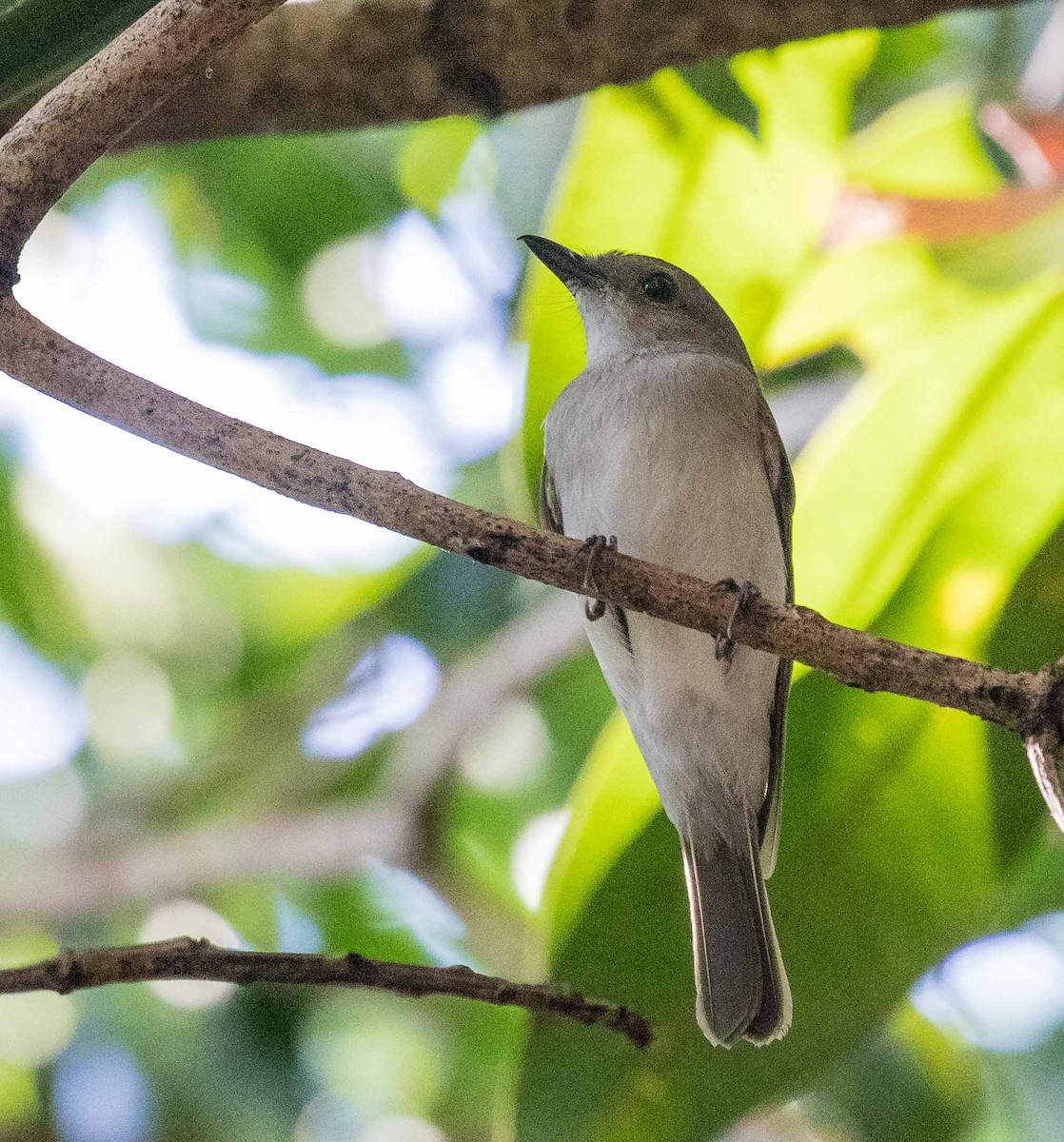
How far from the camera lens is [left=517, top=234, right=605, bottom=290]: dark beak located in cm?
299

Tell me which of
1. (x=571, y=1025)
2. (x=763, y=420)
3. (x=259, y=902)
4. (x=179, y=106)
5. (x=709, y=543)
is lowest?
(x=571, y=1025)

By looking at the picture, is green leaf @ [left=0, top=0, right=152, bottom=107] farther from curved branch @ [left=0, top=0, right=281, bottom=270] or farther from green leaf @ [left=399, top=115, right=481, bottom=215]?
green leaf @ [left=399, top=115, right=481, bottom=215]

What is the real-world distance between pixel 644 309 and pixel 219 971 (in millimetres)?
2088

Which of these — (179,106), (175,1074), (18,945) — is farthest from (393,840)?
(179,106)

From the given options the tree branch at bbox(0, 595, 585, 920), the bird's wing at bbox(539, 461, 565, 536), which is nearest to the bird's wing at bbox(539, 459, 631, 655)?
the bird's wing at bbox(539, 461, 565, 536)

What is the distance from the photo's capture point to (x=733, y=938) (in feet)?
8.96

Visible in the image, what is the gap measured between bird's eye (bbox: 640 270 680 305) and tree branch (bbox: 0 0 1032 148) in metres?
0.64

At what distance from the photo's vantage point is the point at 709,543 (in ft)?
9.29

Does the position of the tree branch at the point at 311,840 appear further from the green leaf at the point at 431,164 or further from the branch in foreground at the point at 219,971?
the branch in foreground at the point at 219,971

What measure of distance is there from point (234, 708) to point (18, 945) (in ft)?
3.04

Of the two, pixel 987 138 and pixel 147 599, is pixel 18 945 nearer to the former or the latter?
pixel 147 599

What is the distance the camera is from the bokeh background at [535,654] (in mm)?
2643

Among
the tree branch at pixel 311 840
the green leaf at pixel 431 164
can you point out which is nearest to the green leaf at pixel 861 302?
the tree branch at pixel 311 840

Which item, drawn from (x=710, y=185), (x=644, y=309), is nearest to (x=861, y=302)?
(x=710, y=185)
